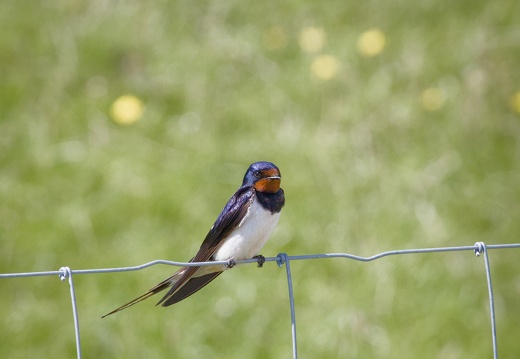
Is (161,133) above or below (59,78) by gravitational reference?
below

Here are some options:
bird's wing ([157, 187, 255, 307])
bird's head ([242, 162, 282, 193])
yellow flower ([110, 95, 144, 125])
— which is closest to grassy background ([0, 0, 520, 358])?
yellow flower ([110, 95, 144, 125])

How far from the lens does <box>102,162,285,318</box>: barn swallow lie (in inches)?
99.0

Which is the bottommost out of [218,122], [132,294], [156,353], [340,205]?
[156,353]

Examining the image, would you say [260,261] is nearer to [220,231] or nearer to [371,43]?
[220,231]

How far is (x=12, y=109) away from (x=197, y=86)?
3.22 feet

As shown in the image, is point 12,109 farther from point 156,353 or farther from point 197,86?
point 156,353

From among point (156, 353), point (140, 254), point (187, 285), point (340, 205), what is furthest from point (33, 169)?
point (187, 285)

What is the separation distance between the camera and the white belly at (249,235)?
2516 mm

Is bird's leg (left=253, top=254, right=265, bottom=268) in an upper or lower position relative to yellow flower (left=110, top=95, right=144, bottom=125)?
lower

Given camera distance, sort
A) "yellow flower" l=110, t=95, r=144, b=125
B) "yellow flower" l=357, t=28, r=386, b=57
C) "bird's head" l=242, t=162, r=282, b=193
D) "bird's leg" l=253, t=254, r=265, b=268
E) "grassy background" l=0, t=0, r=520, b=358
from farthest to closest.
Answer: "yellow flower" l=357, t=28, r=386, b=57 < "yellow flower" l=110, t=95, r=144, b=125 < "grassy background" l=0, t=0, r=520, b=358 < "bird's head" l=242, t=162, r=282, b=193 < "bird's leg" l=253, t=254, r=265, b=268

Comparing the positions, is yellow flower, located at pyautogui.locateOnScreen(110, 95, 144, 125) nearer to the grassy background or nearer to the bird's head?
the grassy background

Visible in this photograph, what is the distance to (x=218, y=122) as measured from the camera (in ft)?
14.0

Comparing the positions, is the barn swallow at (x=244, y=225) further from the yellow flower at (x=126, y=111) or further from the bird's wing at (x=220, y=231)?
the yellow flower at (x=126, y=111)

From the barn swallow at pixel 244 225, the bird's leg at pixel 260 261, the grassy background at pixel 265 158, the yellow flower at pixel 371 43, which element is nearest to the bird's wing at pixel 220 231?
the barn swallow at pixel 244 225
